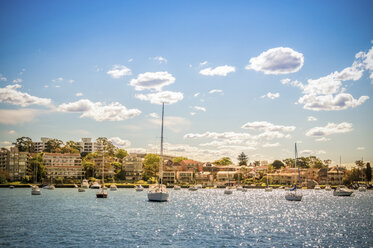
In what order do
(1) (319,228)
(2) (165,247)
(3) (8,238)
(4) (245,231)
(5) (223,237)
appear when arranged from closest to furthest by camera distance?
1. (2) (165,247)
2. (3) (8,238)
3. (5) (223,237)
4. (4) (245,231)
5. (1) (319,228)

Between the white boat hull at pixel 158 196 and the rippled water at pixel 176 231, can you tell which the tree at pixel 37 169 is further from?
the rippled water at pixel 176 231

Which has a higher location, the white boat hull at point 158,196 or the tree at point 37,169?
the tree at point 37,169

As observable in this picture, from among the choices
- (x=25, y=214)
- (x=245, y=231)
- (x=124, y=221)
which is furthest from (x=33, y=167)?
(x=245, y=231)

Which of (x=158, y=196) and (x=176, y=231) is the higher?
(x=158, y=196)

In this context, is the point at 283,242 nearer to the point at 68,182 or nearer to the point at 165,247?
the point at 165,247

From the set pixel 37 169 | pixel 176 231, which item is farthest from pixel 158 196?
pixel 37 169

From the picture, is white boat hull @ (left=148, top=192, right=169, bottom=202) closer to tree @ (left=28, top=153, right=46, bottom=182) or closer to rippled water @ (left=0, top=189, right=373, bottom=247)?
rippled water @ (left=0, top=189, right=373, bottom=247)

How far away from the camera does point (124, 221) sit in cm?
5775

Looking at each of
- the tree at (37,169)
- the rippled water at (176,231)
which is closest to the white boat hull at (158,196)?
the rippled water at (176,231)

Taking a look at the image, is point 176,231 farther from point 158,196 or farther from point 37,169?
point 37,169

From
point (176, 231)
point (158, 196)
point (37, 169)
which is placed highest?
point (37, 169)

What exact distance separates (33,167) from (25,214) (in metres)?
143

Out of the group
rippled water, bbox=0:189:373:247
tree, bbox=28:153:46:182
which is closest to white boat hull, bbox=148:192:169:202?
rippled water, bbox=0:189:373:247

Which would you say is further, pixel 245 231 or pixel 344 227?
pixel 344 227
